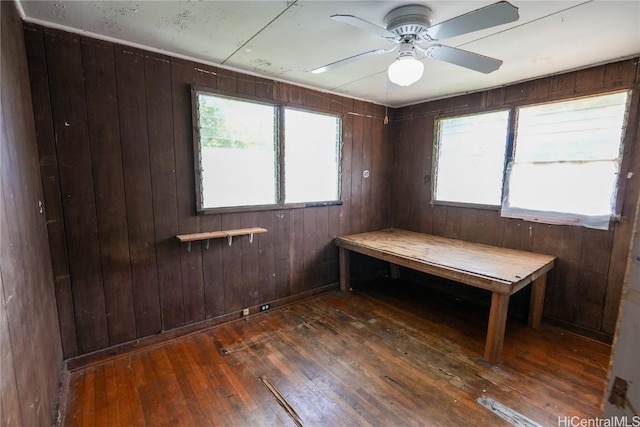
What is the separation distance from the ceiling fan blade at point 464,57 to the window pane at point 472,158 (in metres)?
1.47

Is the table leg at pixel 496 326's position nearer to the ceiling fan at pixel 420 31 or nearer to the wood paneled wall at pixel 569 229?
the wood paneled wall at pixel 569 229

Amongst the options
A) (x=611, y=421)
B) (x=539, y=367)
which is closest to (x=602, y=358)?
(x=539, y=367)

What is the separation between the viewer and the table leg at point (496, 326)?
2309 mm

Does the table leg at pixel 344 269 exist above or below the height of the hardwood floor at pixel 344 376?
above

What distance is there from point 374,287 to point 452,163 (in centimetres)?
185

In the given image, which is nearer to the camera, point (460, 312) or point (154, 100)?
point (154, 100)

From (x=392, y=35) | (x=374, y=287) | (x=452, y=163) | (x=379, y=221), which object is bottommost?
(x=374, y=287)

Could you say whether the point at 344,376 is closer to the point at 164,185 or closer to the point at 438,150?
the point at 164,185

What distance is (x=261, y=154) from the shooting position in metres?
3.02

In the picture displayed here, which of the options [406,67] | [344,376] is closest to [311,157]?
[406,67]

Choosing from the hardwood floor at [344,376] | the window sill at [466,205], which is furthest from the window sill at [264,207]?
the window sill at [466,205]

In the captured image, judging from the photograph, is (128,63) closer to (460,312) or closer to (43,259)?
(43,259)

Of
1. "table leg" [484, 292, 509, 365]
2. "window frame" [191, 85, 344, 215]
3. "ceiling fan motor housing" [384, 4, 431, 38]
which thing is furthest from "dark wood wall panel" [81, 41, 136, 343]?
"table leg" [484, 292, 509, 365]

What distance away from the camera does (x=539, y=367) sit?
7.55ft
